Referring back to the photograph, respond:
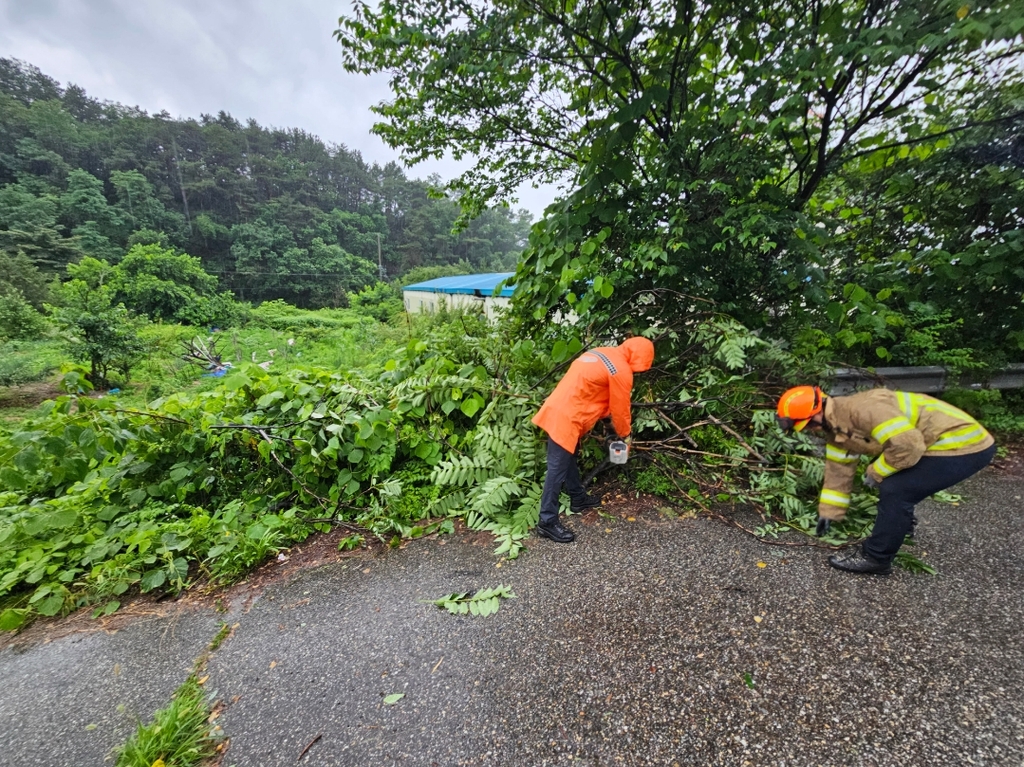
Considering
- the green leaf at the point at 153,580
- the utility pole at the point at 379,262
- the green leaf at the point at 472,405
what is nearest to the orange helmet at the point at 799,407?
the green leaf at the point at 472,405

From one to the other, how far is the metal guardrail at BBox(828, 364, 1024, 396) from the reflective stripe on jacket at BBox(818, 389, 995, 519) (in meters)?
1.83

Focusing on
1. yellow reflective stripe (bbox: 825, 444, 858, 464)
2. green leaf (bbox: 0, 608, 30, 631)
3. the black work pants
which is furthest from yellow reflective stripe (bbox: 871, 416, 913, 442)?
green leaf (bbox: 0, 608, 30, 631)

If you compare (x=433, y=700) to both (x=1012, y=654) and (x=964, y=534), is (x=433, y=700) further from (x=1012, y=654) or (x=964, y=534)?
(x=964, y=534)

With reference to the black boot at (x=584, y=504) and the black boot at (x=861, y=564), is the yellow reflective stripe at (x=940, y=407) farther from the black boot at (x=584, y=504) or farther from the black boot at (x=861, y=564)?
the black boot at (x=584, y=504)

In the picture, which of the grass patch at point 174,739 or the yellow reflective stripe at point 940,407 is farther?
the yellow reflective stripe at point 940,407

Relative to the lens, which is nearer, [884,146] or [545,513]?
[545,513]

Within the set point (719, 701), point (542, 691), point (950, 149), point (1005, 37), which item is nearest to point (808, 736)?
point (719, 701)

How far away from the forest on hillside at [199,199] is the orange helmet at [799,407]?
38.1m

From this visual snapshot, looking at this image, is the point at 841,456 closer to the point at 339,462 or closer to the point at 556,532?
the point at 556,532

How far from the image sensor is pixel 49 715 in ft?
6.57

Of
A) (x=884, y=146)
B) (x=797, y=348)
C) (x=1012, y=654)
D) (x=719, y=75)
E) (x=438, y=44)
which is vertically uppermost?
(x=438, y=44)

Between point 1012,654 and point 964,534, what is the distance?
1.29 m

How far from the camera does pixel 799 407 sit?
258 centimetres

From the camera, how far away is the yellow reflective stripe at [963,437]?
2361 millimetres
